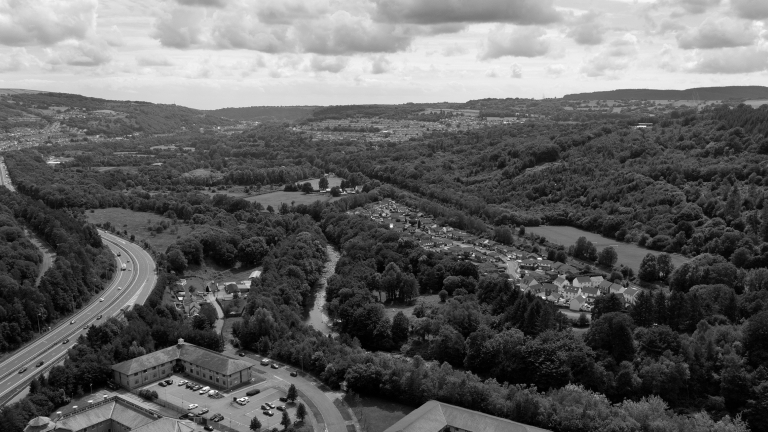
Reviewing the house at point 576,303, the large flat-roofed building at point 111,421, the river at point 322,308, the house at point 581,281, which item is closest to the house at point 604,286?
the house at point 581,281

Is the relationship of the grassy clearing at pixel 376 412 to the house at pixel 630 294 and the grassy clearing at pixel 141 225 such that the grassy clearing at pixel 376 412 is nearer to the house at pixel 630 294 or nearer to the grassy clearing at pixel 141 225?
the house at pixel 630 294

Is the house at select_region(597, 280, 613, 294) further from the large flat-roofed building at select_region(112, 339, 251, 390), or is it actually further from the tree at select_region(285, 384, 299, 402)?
the large flat-roofed building at select_region(112, 339, 251, 390)

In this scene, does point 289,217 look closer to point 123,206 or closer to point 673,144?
point 123,206

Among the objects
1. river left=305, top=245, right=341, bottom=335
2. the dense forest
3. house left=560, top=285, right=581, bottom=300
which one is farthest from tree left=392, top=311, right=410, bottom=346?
house left=560, top=285, right=581, bottom=300

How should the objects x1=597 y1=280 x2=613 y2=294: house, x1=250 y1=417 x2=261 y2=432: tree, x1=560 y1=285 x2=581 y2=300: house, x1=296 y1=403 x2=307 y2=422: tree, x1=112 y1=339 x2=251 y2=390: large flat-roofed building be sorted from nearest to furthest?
x1=250 y1=417 x2=261 y2=432: tree, x1=296 y1=403 x2=307 y2=422: tree, x1=112 y1=339 x2=251 y2=390: large flat-roofed building, x1=560 y1=285 x2=581 y2=300: house, x1=597 y1=280 x2=613 y2=294: house

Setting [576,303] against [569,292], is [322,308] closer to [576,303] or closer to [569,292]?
[576,303]
